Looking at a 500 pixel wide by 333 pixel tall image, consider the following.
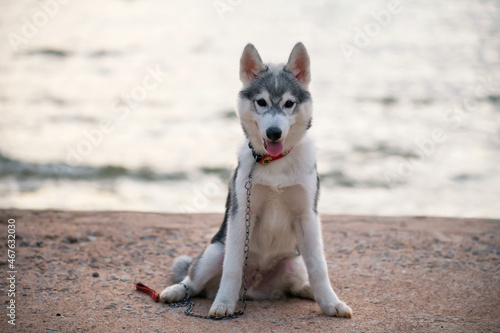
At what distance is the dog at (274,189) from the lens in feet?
14.6

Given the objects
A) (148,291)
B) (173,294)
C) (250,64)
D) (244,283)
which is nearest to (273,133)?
(250,64)

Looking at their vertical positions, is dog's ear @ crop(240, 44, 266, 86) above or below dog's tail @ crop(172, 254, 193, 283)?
above

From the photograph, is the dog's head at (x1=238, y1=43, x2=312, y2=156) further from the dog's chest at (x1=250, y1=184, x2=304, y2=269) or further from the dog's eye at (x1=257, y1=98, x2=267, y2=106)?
the dog's chest at (x1=250, y1=184, x2=304, y2=269)

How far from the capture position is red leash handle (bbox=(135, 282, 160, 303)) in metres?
4.81

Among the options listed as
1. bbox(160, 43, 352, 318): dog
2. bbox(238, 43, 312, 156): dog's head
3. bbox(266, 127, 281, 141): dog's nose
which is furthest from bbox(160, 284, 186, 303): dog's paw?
bbox(266, 127, 281, 141): dog's nose

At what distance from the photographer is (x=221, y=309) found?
441cm

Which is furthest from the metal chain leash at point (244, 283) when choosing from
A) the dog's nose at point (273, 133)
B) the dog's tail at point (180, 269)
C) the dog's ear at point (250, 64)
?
the dog's ear at point (250, 64)

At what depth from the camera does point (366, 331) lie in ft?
13.7

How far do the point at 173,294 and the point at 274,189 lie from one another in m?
1.29

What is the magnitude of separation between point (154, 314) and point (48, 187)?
6867 mm

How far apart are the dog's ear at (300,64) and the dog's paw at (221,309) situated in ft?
6.33

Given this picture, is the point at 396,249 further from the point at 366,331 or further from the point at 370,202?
the point at 370,202

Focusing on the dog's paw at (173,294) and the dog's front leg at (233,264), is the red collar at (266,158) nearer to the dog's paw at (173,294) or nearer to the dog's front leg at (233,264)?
the dog's front leg at (233,264)

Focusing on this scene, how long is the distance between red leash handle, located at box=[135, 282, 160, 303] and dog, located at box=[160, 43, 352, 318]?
70mm
